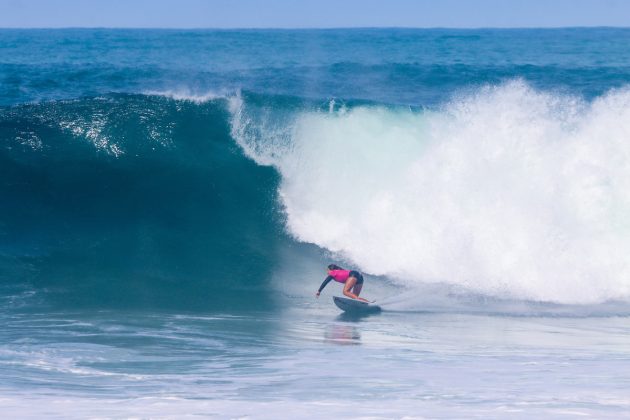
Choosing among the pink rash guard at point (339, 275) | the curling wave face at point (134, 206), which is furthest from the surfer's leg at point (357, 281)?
the curling wave face at point (134, 206)

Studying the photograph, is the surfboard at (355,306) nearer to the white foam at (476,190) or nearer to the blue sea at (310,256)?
the blue sea at (310,256)

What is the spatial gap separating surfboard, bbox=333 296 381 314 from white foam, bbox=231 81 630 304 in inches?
80.4

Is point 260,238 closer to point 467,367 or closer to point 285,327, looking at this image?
point 285,327

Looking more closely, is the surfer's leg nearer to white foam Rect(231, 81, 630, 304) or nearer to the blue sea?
the blue sea

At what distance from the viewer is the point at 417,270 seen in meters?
13.0

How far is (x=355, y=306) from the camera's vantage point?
1093 centimetres

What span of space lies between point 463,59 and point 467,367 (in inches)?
1485

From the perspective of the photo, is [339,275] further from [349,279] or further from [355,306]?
[355,306]

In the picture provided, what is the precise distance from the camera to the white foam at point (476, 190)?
12.9 meters

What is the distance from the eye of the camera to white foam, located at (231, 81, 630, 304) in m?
12.9

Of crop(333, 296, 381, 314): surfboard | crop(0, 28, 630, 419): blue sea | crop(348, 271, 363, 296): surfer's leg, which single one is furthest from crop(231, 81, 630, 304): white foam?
crop(333, 296, 381, 314): surfboard

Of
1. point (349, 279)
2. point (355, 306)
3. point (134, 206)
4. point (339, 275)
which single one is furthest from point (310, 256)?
point (134, 206)

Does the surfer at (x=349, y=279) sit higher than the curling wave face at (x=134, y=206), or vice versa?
the curling wave face at (x=134, y=206)

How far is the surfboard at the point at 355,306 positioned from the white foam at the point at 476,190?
6.70ft
